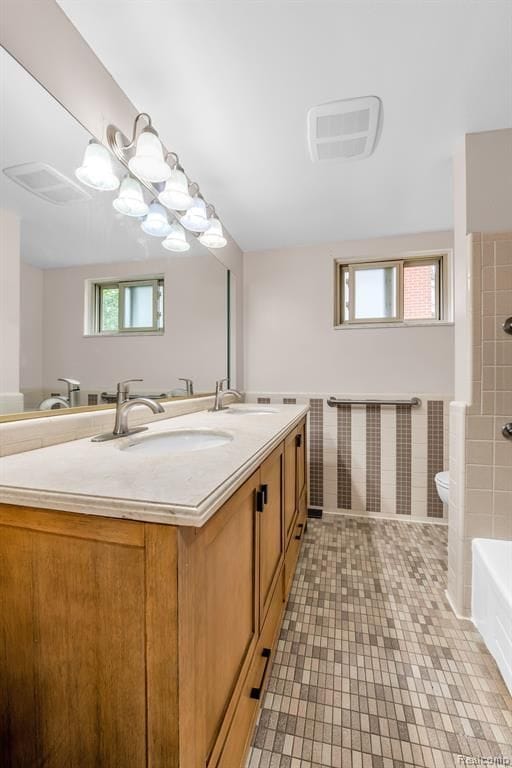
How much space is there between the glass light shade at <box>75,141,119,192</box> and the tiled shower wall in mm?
1896

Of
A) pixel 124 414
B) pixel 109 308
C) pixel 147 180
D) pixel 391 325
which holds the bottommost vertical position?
pixel 124 414

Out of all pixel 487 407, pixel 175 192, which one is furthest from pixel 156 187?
pixel 487 407

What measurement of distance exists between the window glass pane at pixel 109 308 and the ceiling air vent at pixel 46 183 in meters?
0.33

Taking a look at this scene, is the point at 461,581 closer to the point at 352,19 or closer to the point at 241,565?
the point at 241,565

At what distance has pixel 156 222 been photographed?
1526 millimetres

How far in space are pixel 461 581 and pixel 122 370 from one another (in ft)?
5.73

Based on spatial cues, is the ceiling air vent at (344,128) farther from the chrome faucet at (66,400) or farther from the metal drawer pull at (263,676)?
the metal drawer pull at (263,676)

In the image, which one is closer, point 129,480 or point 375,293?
point 129,480

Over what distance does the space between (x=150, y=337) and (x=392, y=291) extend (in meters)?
1.93

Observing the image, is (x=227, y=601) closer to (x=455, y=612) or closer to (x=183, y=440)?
(x=183, y=440)

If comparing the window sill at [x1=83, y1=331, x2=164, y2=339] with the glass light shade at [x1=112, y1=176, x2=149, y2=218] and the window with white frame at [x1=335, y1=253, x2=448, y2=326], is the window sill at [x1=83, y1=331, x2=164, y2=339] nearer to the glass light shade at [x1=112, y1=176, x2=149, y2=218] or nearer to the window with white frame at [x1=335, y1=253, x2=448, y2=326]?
the glass light shade at [x1=112, y1=176, x2=149, y2=218]

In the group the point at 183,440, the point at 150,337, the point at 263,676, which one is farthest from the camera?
the point at 150,337

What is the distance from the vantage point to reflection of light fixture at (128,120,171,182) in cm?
115

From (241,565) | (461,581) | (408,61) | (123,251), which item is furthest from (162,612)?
(408,61)
